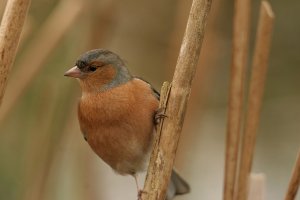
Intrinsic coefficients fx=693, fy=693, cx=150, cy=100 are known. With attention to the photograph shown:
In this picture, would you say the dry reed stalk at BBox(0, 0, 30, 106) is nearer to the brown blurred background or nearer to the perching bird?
the perching bird

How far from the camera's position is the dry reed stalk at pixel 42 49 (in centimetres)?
314

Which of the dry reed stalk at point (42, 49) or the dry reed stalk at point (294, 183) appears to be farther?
the dry reed stalk at point (42, 49)

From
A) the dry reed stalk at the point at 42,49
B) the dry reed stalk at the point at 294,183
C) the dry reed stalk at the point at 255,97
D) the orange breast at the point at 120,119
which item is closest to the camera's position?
the dry reed stalk at the point at 294,183

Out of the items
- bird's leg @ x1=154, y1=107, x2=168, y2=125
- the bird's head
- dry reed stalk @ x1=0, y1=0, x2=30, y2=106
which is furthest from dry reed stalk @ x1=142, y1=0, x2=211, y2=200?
the bird's head

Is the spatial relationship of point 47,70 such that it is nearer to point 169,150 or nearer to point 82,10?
point 82,10

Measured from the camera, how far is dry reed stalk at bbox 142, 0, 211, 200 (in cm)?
222

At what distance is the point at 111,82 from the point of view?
2.93 meters

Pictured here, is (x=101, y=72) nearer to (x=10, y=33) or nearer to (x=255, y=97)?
(x=255, y=97)

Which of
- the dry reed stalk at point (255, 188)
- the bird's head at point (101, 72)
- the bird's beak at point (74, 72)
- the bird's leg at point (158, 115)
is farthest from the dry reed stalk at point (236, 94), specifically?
the bird's beak at point (74, 72)

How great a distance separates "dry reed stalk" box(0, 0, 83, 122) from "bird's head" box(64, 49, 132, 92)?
0.33 meters

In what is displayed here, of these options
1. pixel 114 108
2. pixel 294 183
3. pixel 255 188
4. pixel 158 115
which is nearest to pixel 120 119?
pixel 114 108

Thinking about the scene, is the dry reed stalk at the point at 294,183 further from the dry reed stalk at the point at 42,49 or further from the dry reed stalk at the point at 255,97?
the dry reed stalk at the point at 42,49

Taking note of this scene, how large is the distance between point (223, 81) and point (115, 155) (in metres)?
2.92

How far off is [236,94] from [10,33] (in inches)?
36.0
